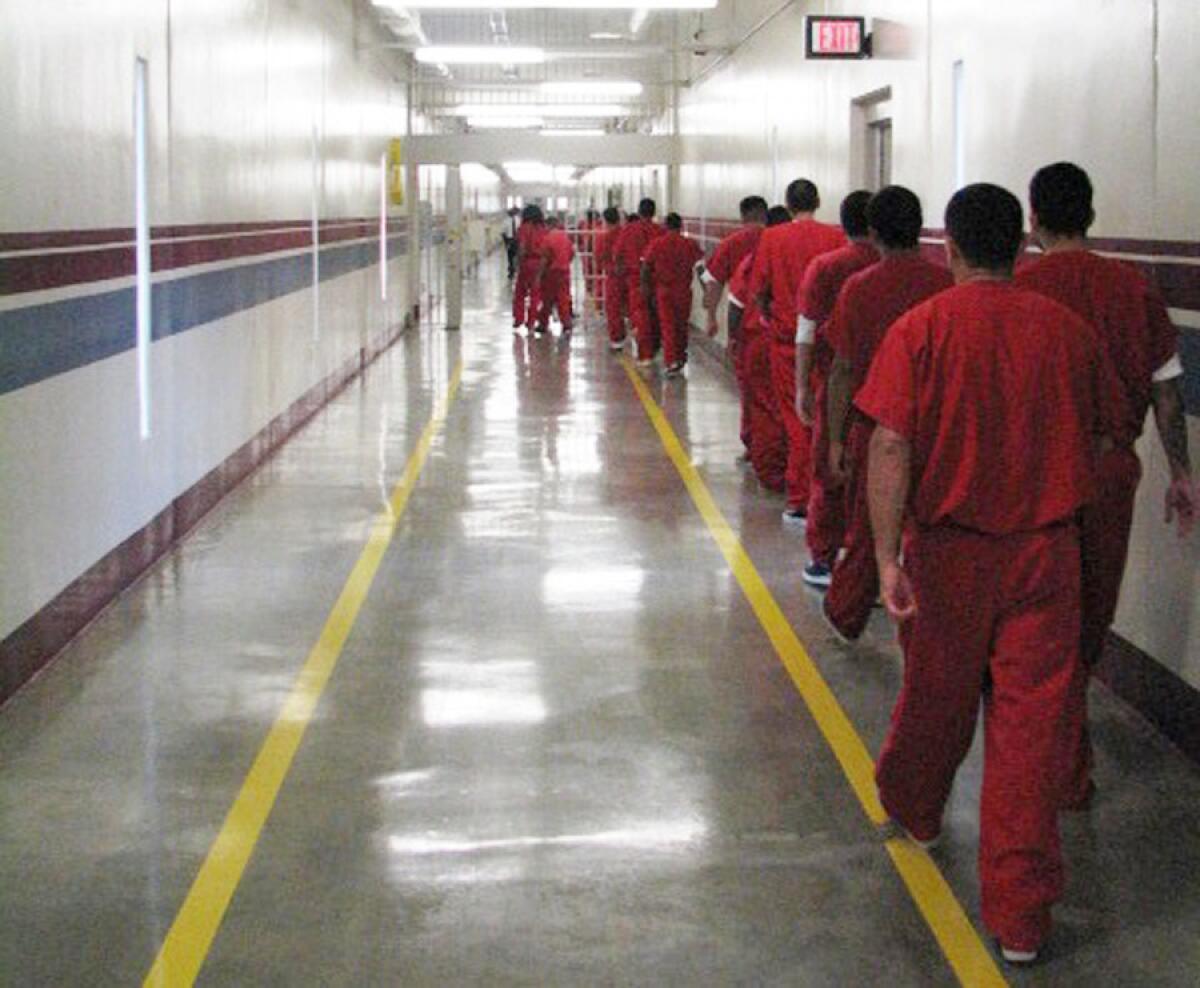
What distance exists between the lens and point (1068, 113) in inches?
264

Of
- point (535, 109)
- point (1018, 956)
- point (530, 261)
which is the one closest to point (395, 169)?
point (530, 261)

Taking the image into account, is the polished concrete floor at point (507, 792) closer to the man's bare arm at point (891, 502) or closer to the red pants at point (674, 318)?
the man's bare arm at point (891, 502)

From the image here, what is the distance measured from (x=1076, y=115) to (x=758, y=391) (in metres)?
4.01

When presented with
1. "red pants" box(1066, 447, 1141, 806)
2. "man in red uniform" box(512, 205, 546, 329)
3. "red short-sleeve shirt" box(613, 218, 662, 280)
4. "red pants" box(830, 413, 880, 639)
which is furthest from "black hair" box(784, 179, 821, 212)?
"man in red uniform" box(512, 205, 546, 329)

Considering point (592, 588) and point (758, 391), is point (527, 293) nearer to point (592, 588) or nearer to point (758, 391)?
point (758, 391)

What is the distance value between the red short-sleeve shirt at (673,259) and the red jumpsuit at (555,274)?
16.7 feet

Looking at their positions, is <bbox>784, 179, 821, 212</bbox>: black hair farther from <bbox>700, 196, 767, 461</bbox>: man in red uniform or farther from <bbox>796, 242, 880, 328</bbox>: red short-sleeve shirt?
<bbox>796, 242, 880, 328</bbox>: red short-sleeve shirt

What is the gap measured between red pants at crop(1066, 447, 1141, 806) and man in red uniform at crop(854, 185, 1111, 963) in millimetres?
540

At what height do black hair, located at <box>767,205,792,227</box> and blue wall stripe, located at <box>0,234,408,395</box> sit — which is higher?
black hair, located at <box>767,205,792,227</box>

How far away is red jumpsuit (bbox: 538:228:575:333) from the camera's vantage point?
22.2 metres

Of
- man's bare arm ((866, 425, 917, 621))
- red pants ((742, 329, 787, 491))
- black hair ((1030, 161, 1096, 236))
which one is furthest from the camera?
red pants ((742, 329, 787, 491))

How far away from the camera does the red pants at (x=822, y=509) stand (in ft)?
24.5

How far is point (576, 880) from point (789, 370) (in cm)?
528

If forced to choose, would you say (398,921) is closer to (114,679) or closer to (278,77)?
(114,679)
